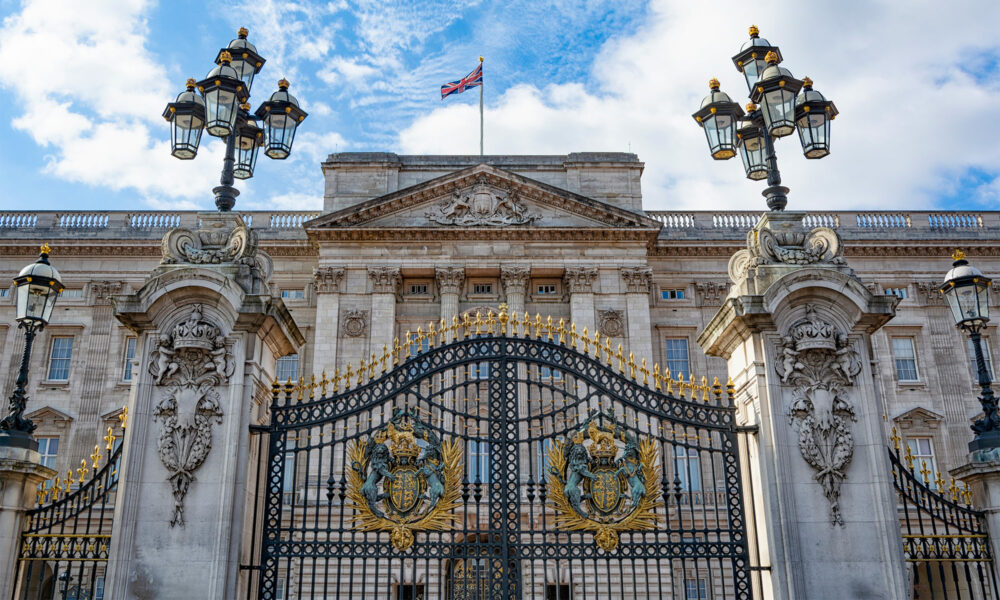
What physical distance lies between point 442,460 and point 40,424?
30.5 metres

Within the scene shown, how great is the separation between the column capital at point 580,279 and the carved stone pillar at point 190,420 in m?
25.3

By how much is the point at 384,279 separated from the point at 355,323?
7.30 feet

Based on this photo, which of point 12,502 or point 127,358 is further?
point 127,358

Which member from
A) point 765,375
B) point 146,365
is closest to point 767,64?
point 765,375

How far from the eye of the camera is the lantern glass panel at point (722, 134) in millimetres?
12188

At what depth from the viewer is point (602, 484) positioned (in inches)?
408

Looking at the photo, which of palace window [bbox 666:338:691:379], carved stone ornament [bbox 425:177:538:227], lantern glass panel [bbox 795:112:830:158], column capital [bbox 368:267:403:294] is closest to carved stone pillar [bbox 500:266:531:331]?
carved stone ornament [bbox 425:177:538:227]

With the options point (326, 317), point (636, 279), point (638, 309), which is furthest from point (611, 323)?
point (326, 317)

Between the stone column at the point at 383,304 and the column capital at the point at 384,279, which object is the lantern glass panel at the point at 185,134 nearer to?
the stone column at the point at 383,304

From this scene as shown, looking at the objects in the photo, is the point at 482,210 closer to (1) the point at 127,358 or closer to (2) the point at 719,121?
(1) the point at 127,358

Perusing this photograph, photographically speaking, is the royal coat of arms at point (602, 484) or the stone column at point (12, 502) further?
the royal coat of arms at point (602, 484)

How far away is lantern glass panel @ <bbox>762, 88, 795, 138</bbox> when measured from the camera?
37.7 ft

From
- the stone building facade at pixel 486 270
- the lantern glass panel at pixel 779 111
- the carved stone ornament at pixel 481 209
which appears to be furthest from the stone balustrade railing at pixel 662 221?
the lantern glass panel at pixel 779 111

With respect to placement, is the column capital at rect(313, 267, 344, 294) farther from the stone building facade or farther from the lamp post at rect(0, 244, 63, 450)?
the lamp post at rect(0, 244, 63, 450)
